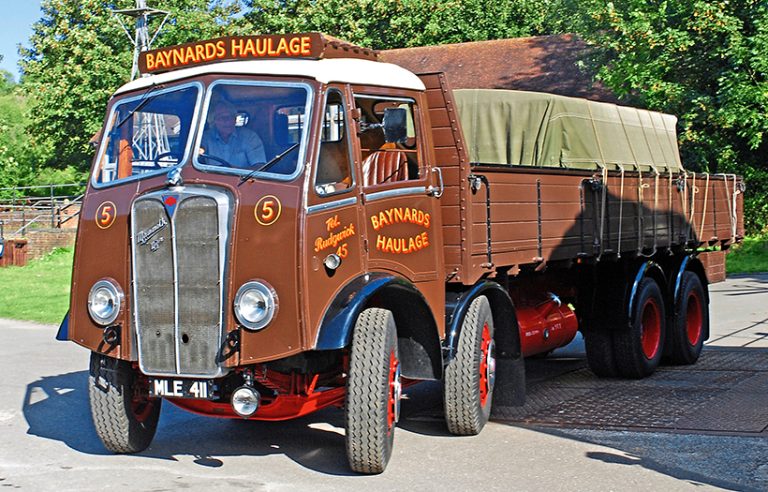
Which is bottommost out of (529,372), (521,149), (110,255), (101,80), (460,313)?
(529,372)

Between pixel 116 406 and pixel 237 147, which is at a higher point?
pixel 237 147

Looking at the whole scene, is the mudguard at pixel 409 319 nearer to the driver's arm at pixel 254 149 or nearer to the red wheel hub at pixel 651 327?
the driver's arm at pixel 254 149

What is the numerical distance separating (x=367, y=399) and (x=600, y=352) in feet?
16.8

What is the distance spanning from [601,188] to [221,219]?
16.1 feet

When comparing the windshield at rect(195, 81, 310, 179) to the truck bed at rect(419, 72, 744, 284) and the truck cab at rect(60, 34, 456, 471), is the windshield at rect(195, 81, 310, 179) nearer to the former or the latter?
the truck cab at rect(60, 34, 456, 471)

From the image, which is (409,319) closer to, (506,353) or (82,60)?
(506,353)

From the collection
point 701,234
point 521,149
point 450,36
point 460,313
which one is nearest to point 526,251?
point 460,313

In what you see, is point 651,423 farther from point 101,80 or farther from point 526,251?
point 101,80

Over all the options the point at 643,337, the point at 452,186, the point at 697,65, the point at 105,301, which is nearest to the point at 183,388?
the point at 105,301

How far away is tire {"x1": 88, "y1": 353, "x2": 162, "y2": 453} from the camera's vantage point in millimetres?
7844

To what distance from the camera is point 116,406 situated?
7875mm

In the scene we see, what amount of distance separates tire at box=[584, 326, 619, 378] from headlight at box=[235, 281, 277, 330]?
564 cm

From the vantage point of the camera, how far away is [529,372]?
12.6m

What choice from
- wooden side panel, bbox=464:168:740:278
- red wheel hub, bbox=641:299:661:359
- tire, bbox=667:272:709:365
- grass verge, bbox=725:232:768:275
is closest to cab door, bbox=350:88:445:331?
wooden side panel, bbox=464:168:740:278
